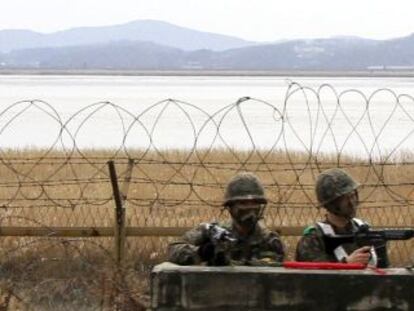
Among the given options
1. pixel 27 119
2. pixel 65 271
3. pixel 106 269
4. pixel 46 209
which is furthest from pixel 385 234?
pixel 27 119

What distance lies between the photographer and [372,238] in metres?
5.93

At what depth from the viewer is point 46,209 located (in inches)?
480

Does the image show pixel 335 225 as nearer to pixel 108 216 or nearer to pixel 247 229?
pixel 247 229

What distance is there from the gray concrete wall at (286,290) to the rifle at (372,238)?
545 mm

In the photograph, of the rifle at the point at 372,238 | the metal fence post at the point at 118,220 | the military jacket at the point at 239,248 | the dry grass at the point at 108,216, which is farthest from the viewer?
the dry grass at the point at 108,216

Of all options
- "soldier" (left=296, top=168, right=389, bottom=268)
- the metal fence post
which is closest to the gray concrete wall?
"soldier" (left=296, top=168, right=389, bottom=268)

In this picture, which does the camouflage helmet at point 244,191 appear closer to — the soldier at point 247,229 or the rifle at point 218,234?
the soldier at point 247,229

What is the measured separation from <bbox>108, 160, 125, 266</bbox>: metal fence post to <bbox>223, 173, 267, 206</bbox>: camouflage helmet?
2.47 meters

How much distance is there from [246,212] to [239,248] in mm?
225

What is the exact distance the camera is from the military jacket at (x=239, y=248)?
5.70m

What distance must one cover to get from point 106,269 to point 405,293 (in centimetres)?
420

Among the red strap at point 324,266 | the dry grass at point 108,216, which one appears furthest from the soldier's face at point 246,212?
the dry grass at point 108,216

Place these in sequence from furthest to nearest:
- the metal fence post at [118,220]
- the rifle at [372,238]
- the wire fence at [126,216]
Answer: the wire fence at [126,216], the metal fence post at [118,220], the rifle at [372,238]

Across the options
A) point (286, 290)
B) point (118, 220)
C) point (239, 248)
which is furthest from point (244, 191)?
point (118, 220)
